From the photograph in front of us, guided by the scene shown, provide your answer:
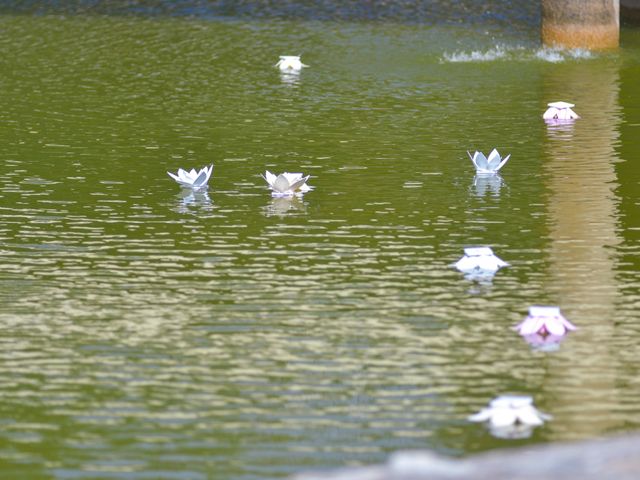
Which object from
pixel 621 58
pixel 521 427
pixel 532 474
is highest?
pixel 621 58

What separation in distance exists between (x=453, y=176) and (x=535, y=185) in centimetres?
34

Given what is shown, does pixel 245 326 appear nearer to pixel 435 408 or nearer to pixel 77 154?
pixel 435 408

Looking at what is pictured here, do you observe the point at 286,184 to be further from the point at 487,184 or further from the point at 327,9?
the point at 327,9

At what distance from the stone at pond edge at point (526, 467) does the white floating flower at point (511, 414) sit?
3.83 feet

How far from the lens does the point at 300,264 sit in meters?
4.53

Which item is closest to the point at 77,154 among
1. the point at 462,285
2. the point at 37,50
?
the point at 462,285

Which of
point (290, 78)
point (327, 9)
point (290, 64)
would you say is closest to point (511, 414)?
point (290, 78)

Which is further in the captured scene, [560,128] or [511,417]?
[560,128]

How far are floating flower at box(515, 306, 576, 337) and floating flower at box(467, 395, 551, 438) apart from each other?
0.58 m

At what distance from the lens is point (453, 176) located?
580 centimetres

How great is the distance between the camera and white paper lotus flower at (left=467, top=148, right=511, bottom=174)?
19.0ft

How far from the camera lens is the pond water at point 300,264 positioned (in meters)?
3.24

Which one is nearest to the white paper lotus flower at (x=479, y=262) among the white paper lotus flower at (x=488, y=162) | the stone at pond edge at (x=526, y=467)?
the white paper lotus flower at (x=488, y=162)

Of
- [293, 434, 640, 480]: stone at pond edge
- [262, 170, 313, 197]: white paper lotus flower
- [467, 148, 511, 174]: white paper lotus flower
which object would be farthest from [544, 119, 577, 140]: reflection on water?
[293, 434, 640, 480]: stone at pond edge
